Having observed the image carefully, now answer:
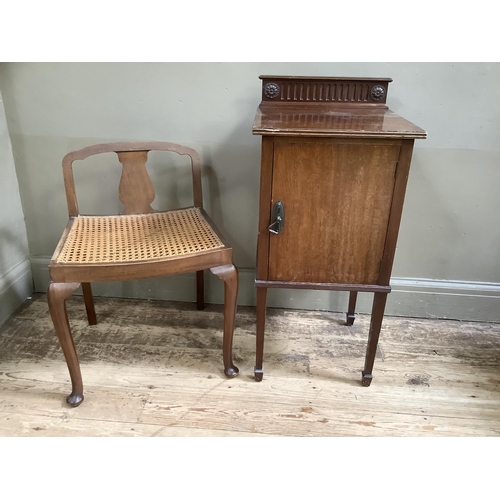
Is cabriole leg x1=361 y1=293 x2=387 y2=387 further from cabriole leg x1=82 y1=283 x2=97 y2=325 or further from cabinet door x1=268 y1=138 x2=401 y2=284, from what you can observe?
cabriole leg x1=82 y1=283 x2=97 y2=325

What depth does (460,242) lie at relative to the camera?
68.4 inches

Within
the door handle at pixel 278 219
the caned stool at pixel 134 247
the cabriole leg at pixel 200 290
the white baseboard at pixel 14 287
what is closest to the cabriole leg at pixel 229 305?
the caned stool at pixel 134 247

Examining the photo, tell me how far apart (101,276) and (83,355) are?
50cm

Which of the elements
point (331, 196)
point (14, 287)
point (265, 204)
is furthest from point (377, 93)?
point (14, 287)

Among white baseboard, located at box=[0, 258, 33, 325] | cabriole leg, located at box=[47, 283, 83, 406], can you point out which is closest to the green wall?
white baseboard, located at box=[0, 258, 33, 325]

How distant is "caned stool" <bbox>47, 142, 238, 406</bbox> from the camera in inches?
49.2

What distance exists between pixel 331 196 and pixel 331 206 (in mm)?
29

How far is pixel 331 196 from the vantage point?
46.6 inches

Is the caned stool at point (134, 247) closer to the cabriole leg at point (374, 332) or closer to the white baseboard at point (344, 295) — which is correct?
the white baseboard at point (344, 295)

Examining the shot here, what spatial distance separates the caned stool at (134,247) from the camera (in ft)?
4.10

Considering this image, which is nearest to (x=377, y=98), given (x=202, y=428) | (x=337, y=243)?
(x=337, y=243)

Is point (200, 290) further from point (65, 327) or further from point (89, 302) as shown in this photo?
point (65, 327)

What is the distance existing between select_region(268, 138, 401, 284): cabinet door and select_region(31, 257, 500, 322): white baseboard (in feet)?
1.96
